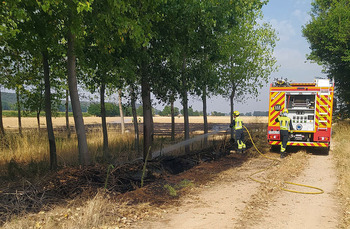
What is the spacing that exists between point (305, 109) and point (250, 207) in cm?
829

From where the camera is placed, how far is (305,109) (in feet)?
40.9

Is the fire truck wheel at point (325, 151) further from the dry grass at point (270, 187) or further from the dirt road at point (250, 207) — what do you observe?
the dirt road at point (250, 207)

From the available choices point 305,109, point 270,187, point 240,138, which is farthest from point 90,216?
point 305,109

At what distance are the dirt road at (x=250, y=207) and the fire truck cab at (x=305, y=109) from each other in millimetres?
4443

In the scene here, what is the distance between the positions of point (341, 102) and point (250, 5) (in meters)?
14.6

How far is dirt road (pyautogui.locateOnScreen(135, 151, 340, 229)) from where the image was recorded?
4793mm

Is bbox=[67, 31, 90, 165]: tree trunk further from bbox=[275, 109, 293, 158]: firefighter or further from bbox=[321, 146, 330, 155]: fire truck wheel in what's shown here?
bbox=[321, 146, 330, 155]: fire truck wheel

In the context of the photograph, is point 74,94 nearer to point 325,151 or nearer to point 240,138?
point 240,138

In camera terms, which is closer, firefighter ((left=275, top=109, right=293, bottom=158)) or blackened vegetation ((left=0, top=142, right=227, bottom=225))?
blackened vegetation ((left=0, top=142, right=227, bottom=225))

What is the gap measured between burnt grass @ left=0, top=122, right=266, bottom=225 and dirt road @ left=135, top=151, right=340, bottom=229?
748mm

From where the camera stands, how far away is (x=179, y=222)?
484 centimetres

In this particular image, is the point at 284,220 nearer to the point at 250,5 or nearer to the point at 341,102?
the point at 250,5

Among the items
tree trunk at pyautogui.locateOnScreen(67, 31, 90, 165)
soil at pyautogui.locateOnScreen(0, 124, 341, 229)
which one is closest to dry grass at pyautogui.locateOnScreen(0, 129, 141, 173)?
tree trunk at pyautogui.locateOnScreen(67, 31, 90, 165)

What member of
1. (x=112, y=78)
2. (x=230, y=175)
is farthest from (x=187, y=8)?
(x=230, y=175)
